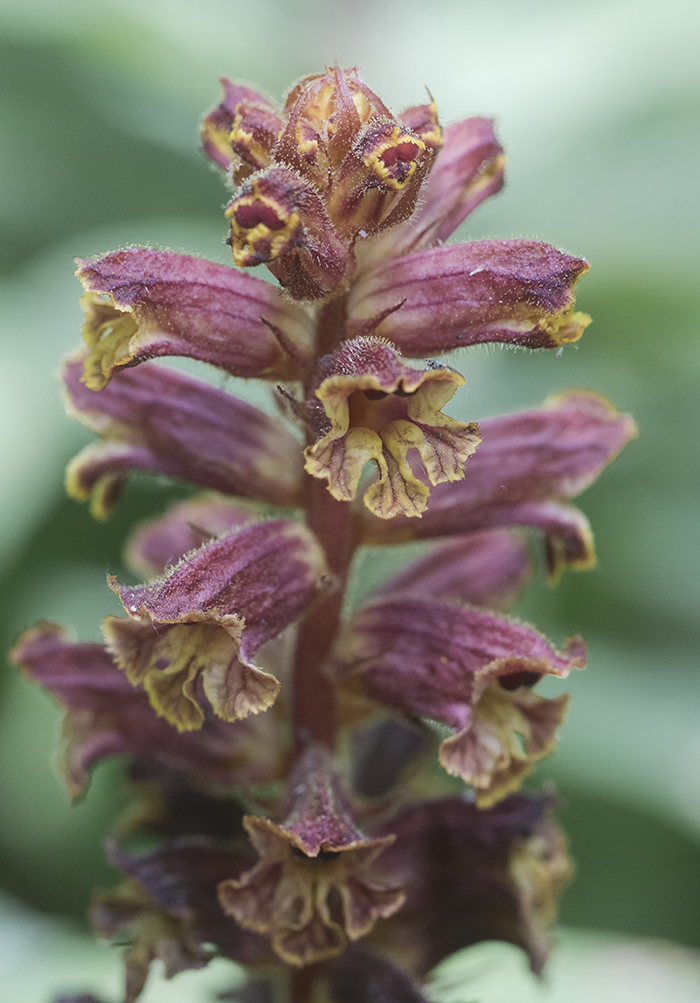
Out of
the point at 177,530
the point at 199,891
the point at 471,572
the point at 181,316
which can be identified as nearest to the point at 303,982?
the point at 199,891

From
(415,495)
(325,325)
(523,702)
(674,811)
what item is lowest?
(674,811)

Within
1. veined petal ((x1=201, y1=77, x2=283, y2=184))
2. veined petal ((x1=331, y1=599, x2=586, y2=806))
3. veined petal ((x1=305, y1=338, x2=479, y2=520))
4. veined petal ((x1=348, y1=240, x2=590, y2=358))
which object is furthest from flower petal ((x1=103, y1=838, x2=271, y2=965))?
veined petal ((x1=201, y1=77, x2=283, y2=184))

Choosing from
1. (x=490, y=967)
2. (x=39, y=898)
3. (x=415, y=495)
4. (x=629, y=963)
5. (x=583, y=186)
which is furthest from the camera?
(x=583, y=186)

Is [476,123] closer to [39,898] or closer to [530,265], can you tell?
[530,265]

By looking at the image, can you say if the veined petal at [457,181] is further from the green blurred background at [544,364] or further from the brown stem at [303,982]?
the brown stem at [303,982]

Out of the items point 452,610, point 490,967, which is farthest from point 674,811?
point 452,610

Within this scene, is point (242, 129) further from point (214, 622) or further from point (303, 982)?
point (303, 982)

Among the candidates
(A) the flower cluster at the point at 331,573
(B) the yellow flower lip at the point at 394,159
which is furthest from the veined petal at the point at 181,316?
(B) the yellow flower lip at the point at 394,159

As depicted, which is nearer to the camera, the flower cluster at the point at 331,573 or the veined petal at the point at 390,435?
the veined petal at the point at 390,435
